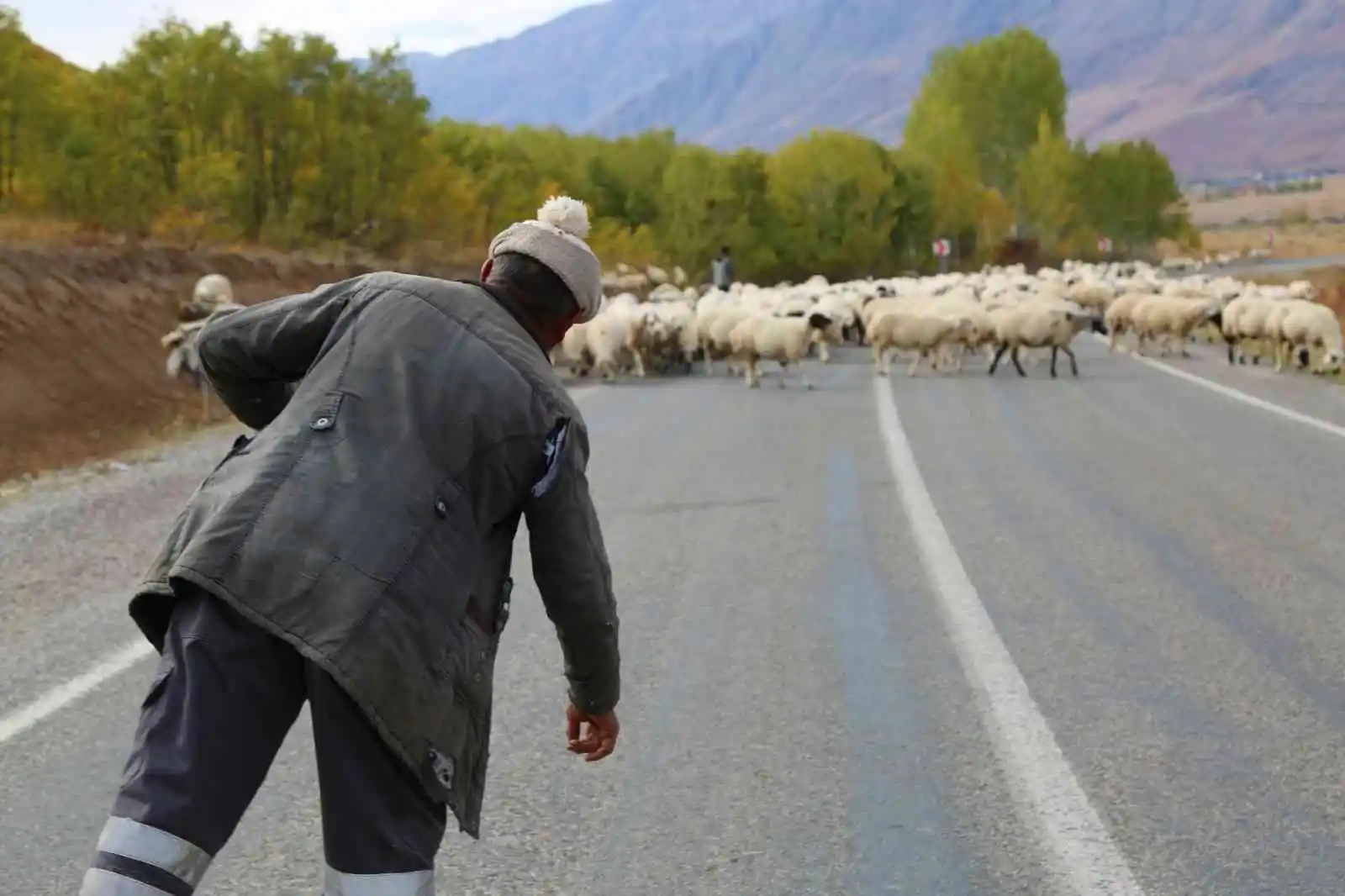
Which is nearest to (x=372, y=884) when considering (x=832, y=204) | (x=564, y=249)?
(x=564, y=249)

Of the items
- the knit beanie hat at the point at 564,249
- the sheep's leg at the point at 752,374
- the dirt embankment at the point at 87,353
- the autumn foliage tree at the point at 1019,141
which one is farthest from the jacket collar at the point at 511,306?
the autumn foliage tree at the point at 1019,141

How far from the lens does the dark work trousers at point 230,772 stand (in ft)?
9.51

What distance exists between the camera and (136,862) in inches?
113

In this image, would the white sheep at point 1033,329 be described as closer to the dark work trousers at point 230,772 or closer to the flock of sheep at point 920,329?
the flock of sheep at point 920,329

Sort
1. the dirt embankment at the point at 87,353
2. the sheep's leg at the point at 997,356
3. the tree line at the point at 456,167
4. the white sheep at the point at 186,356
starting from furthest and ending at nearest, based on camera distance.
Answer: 1. the tree line at the point at 456,167
2. the sheep's leg at the point at 997,356
3. the white sheep at the point at 186,356
4. the dirt embankment at the point at 87,353

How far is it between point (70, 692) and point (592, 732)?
4.03 metres

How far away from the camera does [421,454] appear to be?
309 centimetres

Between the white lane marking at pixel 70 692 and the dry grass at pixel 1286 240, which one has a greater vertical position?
the white lane marking at pixel 70 692

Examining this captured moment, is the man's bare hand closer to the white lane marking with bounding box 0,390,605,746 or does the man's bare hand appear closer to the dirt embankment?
the white lane marking with bounding box 0,390,605,746

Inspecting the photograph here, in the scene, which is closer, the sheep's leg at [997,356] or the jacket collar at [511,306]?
the jacket collar at [511,306]

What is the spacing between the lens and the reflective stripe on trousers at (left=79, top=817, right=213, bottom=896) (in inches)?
113

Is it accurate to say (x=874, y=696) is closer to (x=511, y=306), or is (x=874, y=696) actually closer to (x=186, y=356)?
(x=511, y=306)

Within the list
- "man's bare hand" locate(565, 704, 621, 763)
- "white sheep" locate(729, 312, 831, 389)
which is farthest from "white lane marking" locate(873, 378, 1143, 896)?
"white sheep" locate(729, 312, 831, 389)

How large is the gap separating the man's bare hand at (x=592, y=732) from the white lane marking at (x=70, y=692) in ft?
11.1
